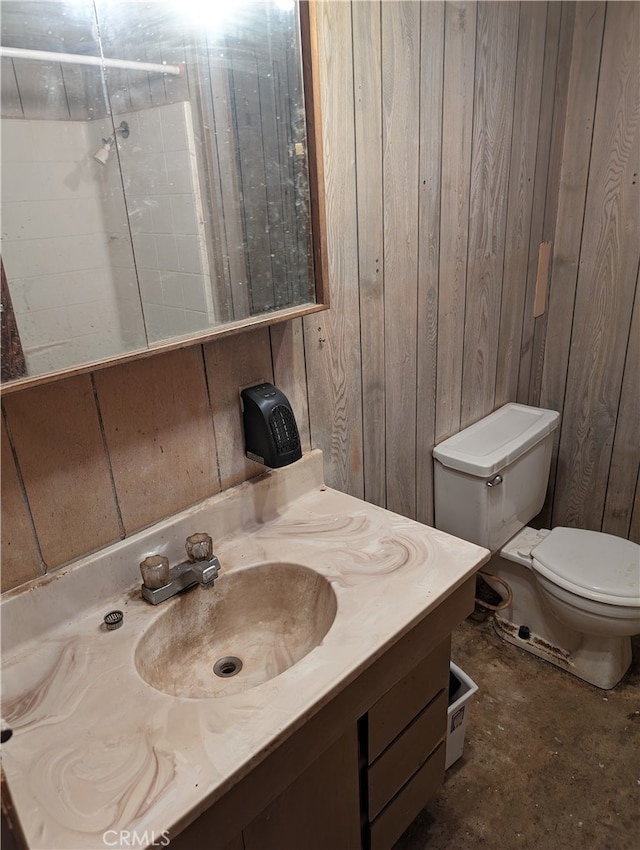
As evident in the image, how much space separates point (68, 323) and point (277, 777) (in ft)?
2.43

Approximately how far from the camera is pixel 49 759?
0.76 m

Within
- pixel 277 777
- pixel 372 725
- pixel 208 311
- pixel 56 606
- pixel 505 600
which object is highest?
pixel 208 311

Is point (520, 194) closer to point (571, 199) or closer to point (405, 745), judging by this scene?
point (571, 199)

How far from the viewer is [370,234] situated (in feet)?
4.57

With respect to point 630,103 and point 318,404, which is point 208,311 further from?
point 630,103

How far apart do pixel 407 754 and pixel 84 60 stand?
1378 millimetres

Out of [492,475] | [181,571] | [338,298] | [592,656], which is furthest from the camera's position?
[592,656]

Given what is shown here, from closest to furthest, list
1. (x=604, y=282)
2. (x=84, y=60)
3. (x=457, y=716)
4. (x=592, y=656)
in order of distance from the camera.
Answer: (x=84, y=60) < (x=457, y=716) < (x=592, y=656) < (x=604, y=282)

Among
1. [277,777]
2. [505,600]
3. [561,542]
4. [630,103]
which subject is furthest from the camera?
[505,600]

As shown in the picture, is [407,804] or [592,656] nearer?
[407,804]

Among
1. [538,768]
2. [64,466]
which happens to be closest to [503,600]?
[538,768]

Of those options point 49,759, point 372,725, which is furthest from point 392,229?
point 49,759

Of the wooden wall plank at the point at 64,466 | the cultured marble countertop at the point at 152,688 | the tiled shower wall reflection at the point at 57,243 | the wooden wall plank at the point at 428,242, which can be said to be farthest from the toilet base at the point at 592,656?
the tiled shower wall reflection at the point at 57,243

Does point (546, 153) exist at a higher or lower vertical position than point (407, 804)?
higher
